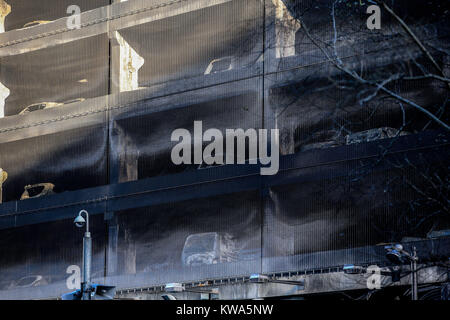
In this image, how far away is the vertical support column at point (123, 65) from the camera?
45500 millimetres

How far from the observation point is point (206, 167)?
41906 mm

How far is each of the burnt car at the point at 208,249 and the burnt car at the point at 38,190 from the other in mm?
9402

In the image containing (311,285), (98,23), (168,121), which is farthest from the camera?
(98,23)

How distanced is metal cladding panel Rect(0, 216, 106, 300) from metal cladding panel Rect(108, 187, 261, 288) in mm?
1323

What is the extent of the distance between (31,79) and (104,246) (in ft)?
37.1

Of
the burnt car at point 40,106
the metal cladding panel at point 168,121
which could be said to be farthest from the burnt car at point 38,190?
the metal cladding panel at point 168,121

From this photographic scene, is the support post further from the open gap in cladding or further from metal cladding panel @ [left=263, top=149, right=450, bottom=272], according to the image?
the open gap in cladding

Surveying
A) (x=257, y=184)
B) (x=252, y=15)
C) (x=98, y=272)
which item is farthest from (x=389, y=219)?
(x=98, y=272)

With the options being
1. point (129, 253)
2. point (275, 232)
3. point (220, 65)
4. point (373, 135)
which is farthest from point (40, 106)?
point (373, 135)

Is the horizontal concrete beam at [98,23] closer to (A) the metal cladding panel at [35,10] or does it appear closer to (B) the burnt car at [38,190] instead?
(A) the metal cladding panel at [35,10]

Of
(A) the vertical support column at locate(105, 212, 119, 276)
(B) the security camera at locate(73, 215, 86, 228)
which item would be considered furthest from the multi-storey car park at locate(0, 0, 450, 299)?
(B) the security camera at locate(73, 215, 86, 228)

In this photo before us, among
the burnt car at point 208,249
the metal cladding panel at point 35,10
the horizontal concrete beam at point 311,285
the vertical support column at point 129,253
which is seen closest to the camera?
the horizontal concrete beam at point 311,285

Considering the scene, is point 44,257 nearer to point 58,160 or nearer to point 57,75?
point 58,160

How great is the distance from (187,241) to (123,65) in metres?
10.4
